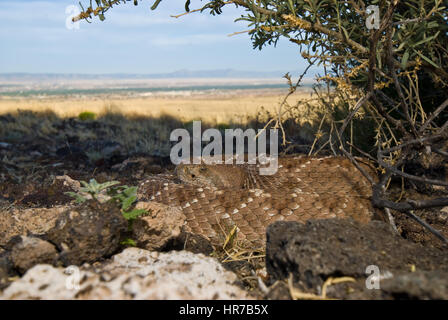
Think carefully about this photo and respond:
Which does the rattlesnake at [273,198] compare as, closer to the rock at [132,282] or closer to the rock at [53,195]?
the rock at [53,195]

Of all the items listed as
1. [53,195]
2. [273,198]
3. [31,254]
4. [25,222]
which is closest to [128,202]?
[31,254]

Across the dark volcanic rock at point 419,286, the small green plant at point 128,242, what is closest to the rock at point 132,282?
the small green plant at point 128,242

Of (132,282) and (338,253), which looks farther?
(338,253)

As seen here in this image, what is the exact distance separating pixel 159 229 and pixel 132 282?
2.68ft

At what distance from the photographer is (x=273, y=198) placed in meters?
3.72

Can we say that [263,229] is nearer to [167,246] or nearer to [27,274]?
[167,246]

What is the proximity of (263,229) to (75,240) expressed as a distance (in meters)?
1.67

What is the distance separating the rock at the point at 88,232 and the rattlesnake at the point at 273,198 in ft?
4.14

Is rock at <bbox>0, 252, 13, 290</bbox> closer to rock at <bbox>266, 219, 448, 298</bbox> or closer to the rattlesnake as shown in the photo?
rock at <bbox>266, 219, 448, 298</bbox>

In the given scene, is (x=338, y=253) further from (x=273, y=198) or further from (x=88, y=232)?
(x=273, y=198)

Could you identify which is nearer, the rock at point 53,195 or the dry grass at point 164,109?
the rock at point 53,195

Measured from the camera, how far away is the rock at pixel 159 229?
277 centimetres

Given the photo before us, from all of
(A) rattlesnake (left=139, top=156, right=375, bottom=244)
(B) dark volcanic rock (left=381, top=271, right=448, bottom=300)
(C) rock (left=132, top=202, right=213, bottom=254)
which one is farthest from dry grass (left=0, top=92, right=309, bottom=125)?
(B) dark volcanic rock (left=381, top=271, right=448, bottom=300)

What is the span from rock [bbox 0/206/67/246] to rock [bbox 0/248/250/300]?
1.09 metres
